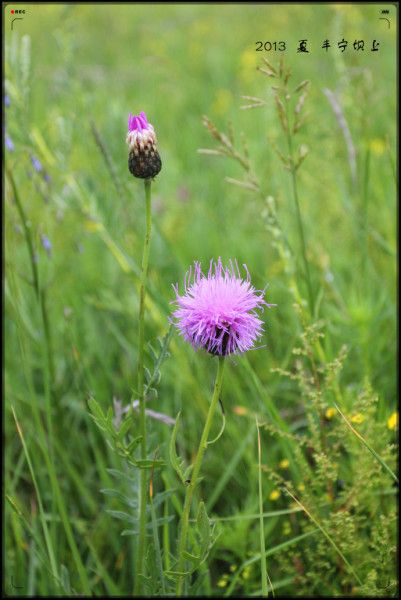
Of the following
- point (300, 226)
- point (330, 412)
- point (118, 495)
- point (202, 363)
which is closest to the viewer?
point (118, 495)

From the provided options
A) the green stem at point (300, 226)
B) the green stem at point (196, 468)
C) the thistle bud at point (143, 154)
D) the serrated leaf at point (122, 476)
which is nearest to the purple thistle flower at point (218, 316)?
the green stem at point (196, 468)

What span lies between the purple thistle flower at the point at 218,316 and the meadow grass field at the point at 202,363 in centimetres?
4

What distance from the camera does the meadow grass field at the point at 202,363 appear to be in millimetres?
1124

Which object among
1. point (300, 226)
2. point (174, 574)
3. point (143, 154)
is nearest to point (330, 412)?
point (300, 226)

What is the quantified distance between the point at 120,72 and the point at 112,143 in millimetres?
3277

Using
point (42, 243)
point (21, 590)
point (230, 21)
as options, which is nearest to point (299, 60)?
point (230, 21)

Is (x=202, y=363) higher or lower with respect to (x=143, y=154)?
lower

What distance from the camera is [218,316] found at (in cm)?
84

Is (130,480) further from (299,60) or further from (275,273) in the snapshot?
(299,60)

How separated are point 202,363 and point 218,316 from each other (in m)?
1.08

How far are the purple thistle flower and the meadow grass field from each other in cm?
4

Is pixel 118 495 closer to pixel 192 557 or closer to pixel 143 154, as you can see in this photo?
pixel 192 557

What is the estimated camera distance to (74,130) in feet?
6.45

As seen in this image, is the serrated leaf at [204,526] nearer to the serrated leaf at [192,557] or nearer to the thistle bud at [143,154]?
the serrated leaf at [192,557]
